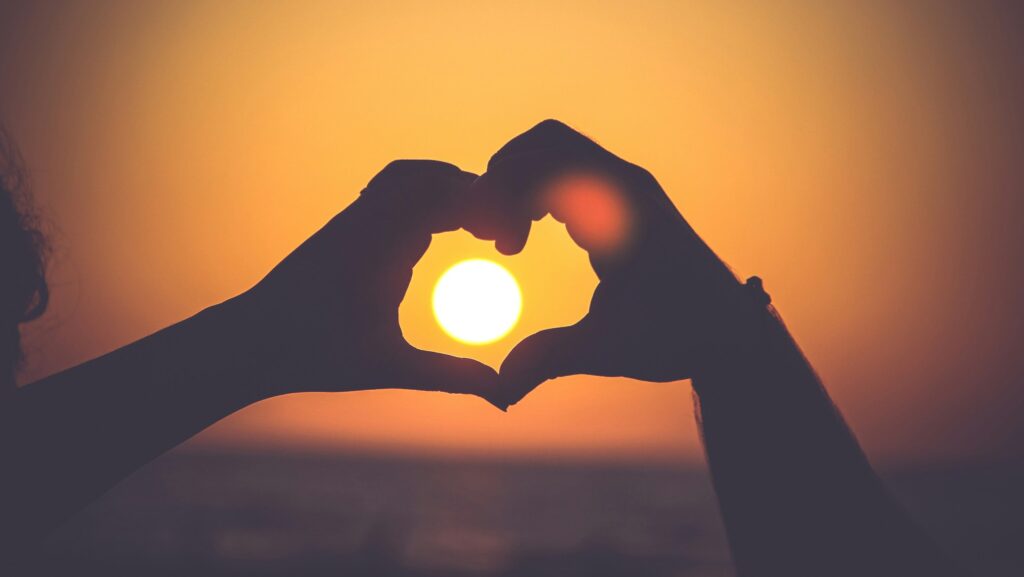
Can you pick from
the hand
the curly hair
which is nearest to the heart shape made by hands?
the hand

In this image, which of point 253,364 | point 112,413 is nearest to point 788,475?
point 253,364

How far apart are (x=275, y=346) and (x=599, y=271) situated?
30.4 inches

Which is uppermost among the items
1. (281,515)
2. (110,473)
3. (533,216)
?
(533,216)

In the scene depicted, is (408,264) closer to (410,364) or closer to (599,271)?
(410,364)

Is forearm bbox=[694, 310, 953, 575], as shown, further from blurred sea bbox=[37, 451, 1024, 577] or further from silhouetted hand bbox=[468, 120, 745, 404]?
blurred sea bbox=[37, 451, 1024, 577]

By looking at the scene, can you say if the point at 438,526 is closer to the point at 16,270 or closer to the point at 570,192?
the point at 16,270

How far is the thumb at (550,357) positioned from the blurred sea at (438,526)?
82.0ft

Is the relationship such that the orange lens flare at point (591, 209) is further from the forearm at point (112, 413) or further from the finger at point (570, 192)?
the forearm at point (112, 413)

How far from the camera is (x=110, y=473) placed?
3.59 ft

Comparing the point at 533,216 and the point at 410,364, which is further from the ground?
the point at 533,216

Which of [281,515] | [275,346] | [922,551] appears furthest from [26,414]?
[281,515]

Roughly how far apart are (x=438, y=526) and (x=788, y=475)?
120 ft

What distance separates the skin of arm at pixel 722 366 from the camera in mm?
1453

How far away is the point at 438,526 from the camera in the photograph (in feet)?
117
